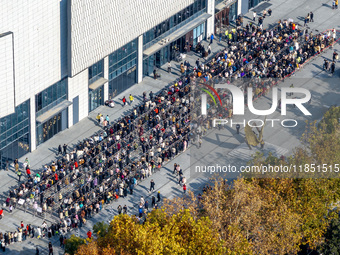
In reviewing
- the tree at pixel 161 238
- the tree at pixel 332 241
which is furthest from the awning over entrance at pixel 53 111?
the tree at pixel 332 241

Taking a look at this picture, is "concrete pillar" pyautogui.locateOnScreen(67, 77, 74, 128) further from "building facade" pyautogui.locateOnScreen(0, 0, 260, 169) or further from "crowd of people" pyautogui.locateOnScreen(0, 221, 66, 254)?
"crowd of people" pyautogui.locateOnScreen(0, 221, 66, 254)

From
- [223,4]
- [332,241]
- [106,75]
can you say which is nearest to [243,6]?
[223,4]

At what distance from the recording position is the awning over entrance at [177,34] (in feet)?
421

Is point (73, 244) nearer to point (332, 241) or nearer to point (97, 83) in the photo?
point (332, 241)

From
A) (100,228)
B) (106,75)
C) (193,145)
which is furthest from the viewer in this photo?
(106,75)

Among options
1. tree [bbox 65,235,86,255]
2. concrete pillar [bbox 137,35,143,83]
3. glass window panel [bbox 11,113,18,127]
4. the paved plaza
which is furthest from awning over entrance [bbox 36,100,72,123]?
tree [bbox 65,235,86,255]

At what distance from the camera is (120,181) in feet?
359

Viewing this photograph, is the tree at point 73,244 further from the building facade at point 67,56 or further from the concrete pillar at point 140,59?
the concrete pillar at point 140,59

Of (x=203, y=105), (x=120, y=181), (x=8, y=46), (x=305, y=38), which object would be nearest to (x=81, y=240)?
(x=120, y=181)

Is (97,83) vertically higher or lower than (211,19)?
→ lower

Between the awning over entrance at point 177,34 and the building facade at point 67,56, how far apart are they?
127 mm

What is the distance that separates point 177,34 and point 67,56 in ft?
72.9

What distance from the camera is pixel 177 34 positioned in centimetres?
13188

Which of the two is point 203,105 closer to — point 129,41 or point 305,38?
point 129,41
